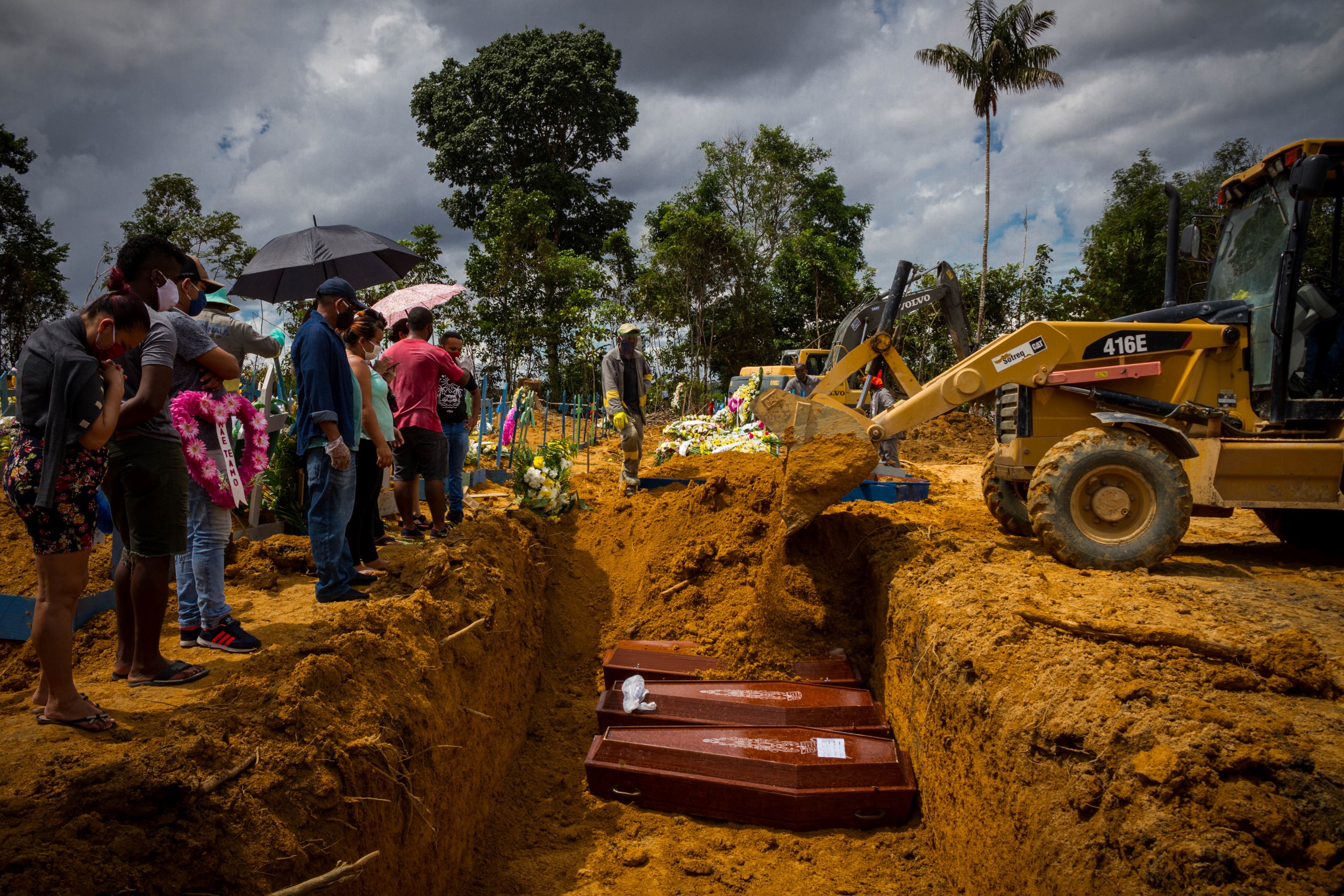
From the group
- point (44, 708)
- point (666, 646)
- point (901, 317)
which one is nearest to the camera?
point (44, 708)

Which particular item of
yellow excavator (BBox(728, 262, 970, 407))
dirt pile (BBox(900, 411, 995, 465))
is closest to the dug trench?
yellow excavator (BBox(728, 262, 970, 407))

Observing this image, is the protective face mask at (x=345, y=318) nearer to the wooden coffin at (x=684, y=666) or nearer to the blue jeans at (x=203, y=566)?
the blue jeans at (x=203, y=566)

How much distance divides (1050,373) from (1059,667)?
10.6 ft

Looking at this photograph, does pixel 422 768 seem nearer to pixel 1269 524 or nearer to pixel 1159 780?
pixel 1159 780

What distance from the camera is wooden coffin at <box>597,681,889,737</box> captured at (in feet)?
13.7

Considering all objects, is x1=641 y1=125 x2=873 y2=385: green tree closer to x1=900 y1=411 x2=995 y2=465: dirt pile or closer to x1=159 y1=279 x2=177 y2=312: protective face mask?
x1=900 y1=411 x2=995 y2=465: dirt pile

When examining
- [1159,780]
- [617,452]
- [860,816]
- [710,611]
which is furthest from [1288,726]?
[617,452]

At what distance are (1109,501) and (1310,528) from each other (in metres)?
2.77

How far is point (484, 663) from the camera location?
13.3 ft

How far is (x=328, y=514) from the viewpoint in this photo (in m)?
3.98

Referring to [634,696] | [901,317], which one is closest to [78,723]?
[634,696]

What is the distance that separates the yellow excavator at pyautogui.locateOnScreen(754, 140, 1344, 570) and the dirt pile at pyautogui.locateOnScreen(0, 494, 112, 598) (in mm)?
4307

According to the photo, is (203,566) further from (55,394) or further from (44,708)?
(55,394)

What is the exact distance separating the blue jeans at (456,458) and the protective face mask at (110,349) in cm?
335
